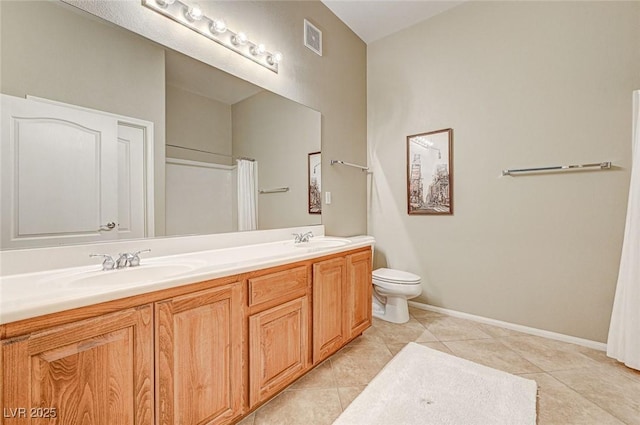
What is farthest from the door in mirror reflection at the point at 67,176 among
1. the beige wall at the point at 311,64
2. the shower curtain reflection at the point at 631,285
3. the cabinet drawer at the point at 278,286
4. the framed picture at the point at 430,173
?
the shower curtain reflection at the point at 631,285

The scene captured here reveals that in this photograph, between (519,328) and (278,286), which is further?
(519,328)

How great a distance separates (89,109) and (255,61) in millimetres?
1098

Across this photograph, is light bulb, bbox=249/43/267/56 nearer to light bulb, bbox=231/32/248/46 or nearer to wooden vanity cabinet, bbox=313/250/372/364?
light bulb, bbox=231/32/248/46

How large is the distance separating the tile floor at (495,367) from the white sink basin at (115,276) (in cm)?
86

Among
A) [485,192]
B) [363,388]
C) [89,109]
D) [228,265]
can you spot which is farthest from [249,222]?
[485,192]

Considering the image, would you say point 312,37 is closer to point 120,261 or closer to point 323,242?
point 323,242

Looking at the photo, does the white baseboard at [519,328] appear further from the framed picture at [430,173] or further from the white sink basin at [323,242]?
the white sink basin at [323,242]

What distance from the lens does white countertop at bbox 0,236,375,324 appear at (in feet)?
2.44

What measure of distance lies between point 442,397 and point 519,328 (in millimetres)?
1334

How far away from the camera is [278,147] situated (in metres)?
2.12

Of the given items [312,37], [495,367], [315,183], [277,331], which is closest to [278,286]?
[277,331]

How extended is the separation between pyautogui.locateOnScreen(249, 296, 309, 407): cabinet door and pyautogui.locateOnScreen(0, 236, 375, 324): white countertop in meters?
0.27

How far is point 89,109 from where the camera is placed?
4.04 ft

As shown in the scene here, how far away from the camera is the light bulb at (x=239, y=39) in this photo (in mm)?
1801
